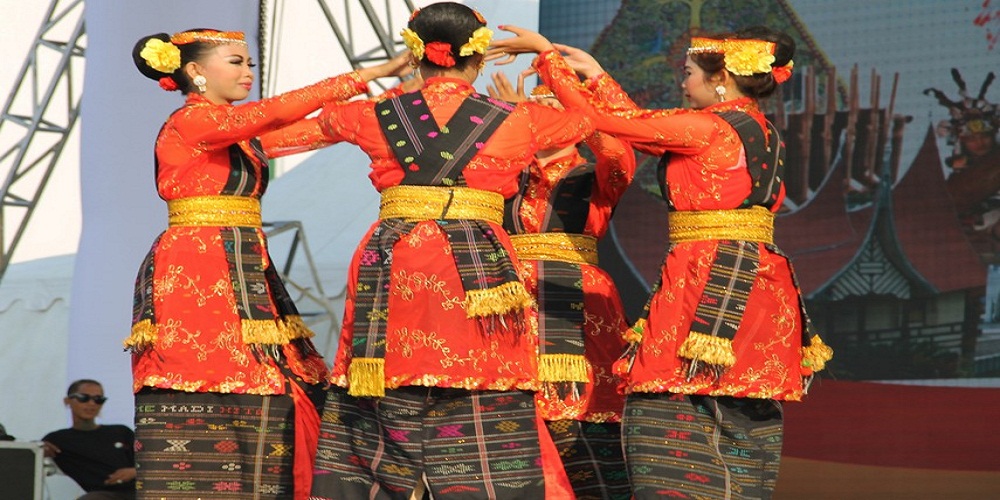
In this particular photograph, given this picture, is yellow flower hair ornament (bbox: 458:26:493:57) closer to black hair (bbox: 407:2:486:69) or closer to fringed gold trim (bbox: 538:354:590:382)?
black hair (bbox: 407:2:486:69)

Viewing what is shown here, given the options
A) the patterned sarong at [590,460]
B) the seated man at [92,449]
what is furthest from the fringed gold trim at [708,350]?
the seated man at [92,449]

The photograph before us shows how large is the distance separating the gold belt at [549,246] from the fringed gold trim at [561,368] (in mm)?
319

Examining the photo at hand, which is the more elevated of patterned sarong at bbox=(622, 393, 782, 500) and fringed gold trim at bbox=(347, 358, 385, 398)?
fringed gold trim at bbox=(347, 358, 385, 398)

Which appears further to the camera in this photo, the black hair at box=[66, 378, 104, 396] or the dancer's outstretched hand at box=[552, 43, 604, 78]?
the black hair at box=[66, 378, 104, 396]

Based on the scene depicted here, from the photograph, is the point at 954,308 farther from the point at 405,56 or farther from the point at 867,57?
the point at 405,56

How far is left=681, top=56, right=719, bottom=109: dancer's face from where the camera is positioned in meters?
3.99

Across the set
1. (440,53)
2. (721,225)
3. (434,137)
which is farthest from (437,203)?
(721,225)

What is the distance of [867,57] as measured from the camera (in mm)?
5742

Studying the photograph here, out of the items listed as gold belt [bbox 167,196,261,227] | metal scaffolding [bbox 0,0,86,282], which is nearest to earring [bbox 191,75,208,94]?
gold belt [bbox 167,196,261,227]

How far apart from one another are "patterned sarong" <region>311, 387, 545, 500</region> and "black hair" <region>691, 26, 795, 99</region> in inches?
41.0

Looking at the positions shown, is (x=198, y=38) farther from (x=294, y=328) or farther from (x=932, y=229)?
(x=932, y=229)

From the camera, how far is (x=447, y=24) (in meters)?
3.64

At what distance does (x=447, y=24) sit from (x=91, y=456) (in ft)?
9.54

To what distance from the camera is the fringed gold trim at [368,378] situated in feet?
11.9
